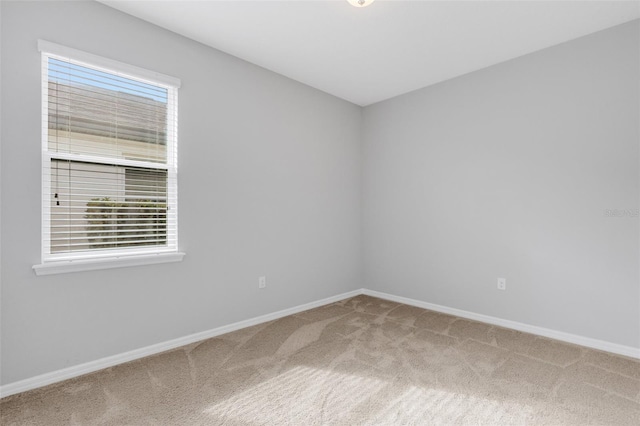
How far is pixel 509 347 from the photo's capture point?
2732 mm

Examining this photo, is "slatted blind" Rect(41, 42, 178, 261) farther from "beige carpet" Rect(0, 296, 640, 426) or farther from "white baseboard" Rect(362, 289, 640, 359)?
"white baseboard" Rect(362, 289, 640, 359)

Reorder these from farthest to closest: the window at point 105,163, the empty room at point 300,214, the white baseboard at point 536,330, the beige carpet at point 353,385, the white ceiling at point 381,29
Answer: the white baseboard at point 536,330, the white ceiling at point 381,29, the window at point 105,163, the empty room at point 300,214, the beige carpet at point 353,385

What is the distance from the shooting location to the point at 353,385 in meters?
2.15

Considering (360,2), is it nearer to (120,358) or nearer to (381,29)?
(381,29)

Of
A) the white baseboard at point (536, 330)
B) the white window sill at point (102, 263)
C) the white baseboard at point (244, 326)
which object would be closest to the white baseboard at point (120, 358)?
the white baseboard at point (244, 326)

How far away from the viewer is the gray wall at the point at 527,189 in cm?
263

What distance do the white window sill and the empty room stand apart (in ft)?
0.05

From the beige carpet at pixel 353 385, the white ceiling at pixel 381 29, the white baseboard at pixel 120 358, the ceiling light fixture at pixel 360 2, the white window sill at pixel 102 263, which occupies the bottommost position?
the beige carpet at pixel 353 385

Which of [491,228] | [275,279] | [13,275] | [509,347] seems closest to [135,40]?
[13,275]

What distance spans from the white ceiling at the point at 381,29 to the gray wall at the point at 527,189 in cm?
32

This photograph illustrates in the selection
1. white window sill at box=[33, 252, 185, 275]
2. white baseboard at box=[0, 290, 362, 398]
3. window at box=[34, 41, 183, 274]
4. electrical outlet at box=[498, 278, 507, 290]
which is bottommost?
white baseboard at box=[0, 290, 362, 398]

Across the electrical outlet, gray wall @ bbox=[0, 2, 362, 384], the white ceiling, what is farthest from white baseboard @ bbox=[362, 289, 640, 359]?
the white ceiling

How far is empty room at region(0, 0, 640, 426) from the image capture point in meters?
2.04

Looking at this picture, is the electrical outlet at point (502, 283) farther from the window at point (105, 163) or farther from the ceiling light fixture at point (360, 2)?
the window at point (105, 163)
